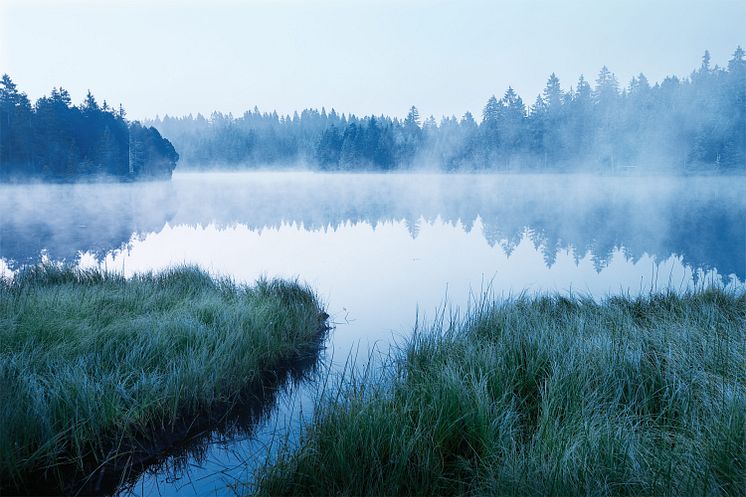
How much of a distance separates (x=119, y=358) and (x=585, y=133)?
56570 mm

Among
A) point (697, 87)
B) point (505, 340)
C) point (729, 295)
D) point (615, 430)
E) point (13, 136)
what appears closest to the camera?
point (615, 430)

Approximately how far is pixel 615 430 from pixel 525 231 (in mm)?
15441

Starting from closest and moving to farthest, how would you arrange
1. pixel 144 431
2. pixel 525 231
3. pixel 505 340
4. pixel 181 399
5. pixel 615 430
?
pixel 615 430, pixel 144 431, pixel 181 399, pixel 505 340, pixel 525 231

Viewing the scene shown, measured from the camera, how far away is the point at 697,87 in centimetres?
4616

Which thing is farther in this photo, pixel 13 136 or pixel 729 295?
pixel 13 136

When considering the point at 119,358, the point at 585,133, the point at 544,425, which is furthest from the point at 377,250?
the point at 585,133

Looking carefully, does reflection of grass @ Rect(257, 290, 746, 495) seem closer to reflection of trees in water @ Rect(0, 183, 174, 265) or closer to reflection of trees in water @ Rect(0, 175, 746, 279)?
reflection of trees in water @ Rect(0, 175, 746, 279)

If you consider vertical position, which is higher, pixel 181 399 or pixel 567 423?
pixel 567 423

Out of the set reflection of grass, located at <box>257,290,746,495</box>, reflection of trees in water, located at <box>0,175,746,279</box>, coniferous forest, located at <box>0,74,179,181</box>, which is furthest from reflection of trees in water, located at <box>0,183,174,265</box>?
reflection of grass, located at <box>257,290,746,495</box>

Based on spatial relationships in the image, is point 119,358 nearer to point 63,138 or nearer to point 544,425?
point 544,425

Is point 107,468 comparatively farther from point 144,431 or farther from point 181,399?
point 181,399

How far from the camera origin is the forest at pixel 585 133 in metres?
43.0

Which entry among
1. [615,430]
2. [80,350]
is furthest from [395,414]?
[80,350]

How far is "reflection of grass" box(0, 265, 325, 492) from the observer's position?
3.19 m
